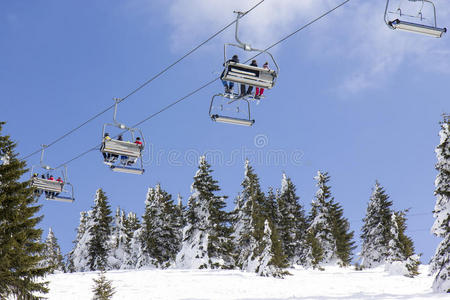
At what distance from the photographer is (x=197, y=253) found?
42.7 metres

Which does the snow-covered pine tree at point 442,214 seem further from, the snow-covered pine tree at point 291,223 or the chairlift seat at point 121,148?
the snow-covered pine tree at point 291,223

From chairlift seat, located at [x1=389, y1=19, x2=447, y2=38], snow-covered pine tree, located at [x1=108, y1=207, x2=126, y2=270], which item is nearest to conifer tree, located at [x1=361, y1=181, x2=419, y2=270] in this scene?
snow-covered pine tree, located at [x1=108, y1=207, x2=126, y2=270]

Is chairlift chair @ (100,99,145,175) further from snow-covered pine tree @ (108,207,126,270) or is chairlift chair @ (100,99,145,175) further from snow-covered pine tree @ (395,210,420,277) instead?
snow-covered pine tree @ (108,207,126,270)

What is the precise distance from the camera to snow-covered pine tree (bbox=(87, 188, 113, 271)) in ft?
184

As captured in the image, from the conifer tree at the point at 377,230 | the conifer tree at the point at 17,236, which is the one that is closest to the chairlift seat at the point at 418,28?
the conifer tree at the point at 17,236

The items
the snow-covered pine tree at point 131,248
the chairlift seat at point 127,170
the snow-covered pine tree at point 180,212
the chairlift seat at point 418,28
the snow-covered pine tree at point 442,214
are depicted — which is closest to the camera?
the chairlift seat at point 418,28

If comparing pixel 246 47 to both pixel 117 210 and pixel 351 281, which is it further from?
pixel 117 210

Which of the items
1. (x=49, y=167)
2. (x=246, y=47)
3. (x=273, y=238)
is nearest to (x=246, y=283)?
(x=273, y=238)

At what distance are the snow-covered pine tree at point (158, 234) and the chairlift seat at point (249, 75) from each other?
134ft

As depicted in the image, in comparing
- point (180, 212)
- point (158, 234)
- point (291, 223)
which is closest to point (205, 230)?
point (158, 234)

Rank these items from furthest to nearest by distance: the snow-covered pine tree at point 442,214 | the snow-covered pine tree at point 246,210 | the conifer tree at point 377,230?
the conifer tree at point 377,230 → the snow-covered pine tree at point 246,210 → the snow-covered pine tree at point 442,214

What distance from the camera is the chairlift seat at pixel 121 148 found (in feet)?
72.4

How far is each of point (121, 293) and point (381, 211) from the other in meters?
38.2

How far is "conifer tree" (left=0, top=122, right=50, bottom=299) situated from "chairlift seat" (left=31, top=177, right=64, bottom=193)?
4138 mm
